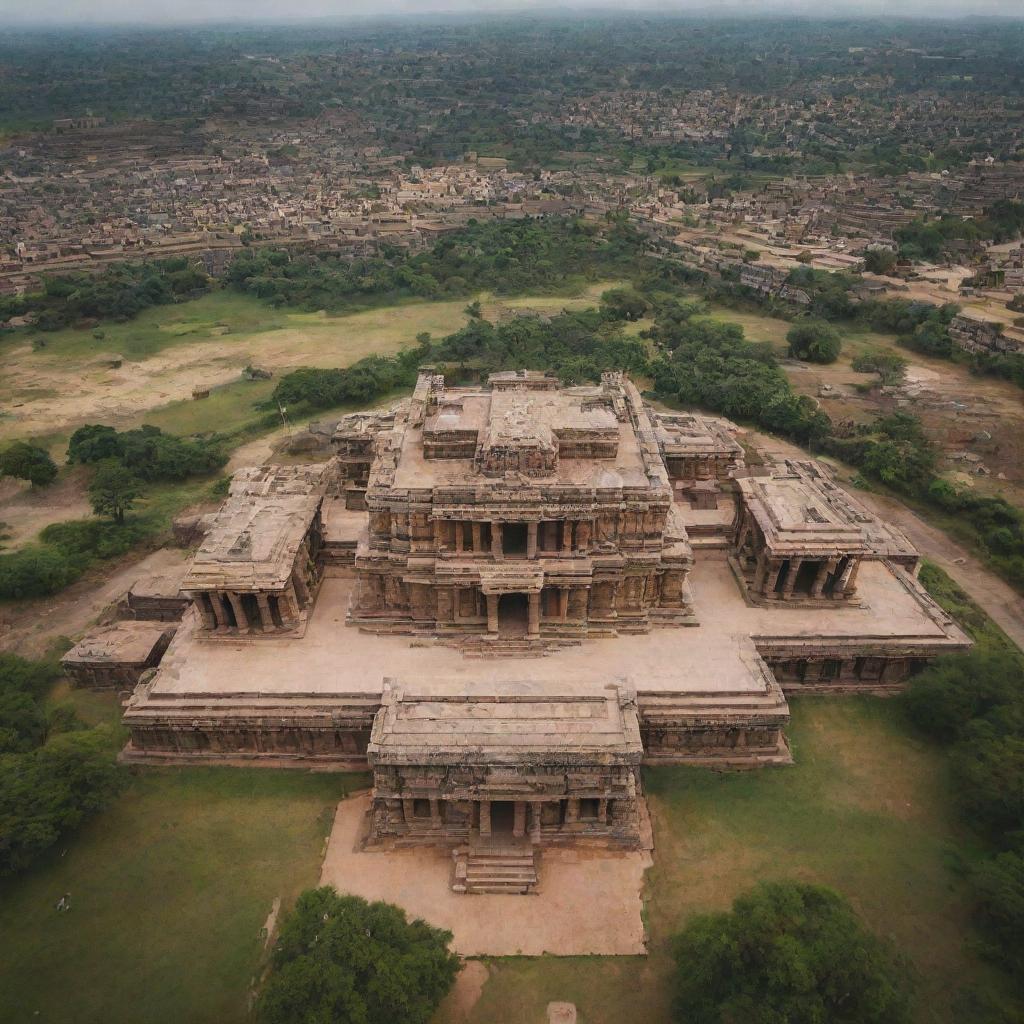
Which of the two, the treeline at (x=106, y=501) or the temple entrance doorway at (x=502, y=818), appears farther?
the treeline at (x=106, y=501)

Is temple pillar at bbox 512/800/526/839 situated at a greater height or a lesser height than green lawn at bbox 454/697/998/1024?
greater

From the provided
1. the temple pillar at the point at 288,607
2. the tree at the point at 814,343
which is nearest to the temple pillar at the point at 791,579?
the temple pillar at the point at 288,607

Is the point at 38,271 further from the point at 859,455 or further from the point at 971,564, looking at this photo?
the point at 971,564

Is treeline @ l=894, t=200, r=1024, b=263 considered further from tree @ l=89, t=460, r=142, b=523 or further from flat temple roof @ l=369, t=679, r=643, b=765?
tree @ l=89, t=460, r=142, b=523

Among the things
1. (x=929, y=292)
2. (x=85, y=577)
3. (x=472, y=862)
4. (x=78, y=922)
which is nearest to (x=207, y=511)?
(x=85, y=577)

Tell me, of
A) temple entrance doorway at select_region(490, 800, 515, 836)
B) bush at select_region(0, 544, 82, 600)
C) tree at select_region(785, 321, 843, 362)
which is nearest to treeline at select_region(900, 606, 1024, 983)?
temple entrance doorway at select_region(490, 800, 515, 836)

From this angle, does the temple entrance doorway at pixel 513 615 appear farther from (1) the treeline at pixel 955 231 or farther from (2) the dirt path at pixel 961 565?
(1) the treeline at pixel 955 231
